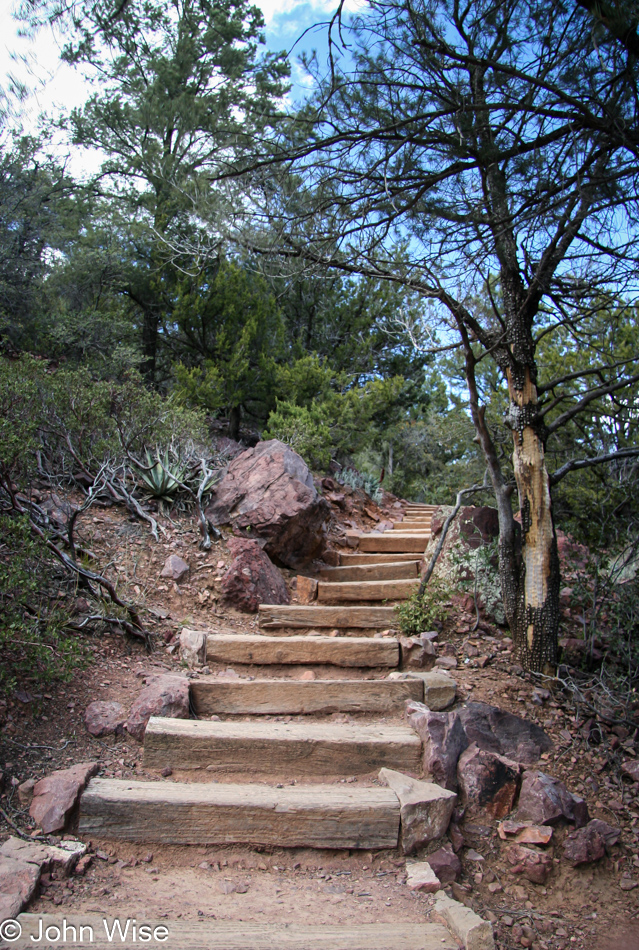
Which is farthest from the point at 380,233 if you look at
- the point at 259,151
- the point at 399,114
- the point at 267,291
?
the point at 267,291

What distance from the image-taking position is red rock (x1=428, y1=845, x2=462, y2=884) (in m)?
2.22

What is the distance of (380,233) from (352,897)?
11.5ft

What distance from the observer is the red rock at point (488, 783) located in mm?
2512

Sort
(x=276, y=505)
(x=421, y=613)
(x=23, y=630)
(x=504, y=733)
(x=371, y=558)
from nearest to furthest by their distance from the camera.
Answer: (x=23, y=630) < (x=504, y=733) < (x=421, y=613) < (x=276, y=505) < (x=371, y=558)

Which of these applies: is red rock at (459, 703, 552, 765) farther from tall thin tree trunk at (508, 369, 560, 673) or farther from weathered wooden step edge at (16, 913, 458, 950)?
weathered wooden step edge at (16, 913, 458, 950)

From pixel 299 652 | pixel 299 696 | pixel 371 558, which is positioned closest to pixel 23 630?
pixel 299 696

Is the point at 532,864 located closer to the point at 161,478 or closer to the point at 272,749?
the point at 272,749

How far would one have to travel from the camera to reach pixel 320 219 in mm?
3578

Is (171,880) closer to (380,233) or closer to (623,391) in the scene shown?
(380,233)

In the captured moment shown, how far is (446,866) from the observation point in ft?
7.30

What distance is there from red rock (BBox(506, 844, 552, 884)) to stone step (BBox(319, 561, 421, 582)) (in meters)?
3.00

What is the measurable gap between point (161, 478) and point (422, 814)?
352 centimetres

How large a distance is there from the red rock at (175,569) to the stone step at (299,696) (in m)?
1.19

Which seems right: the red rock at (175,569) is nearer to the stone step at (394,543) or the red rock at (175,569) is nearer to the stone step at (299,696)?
the stone step at (299,696)
